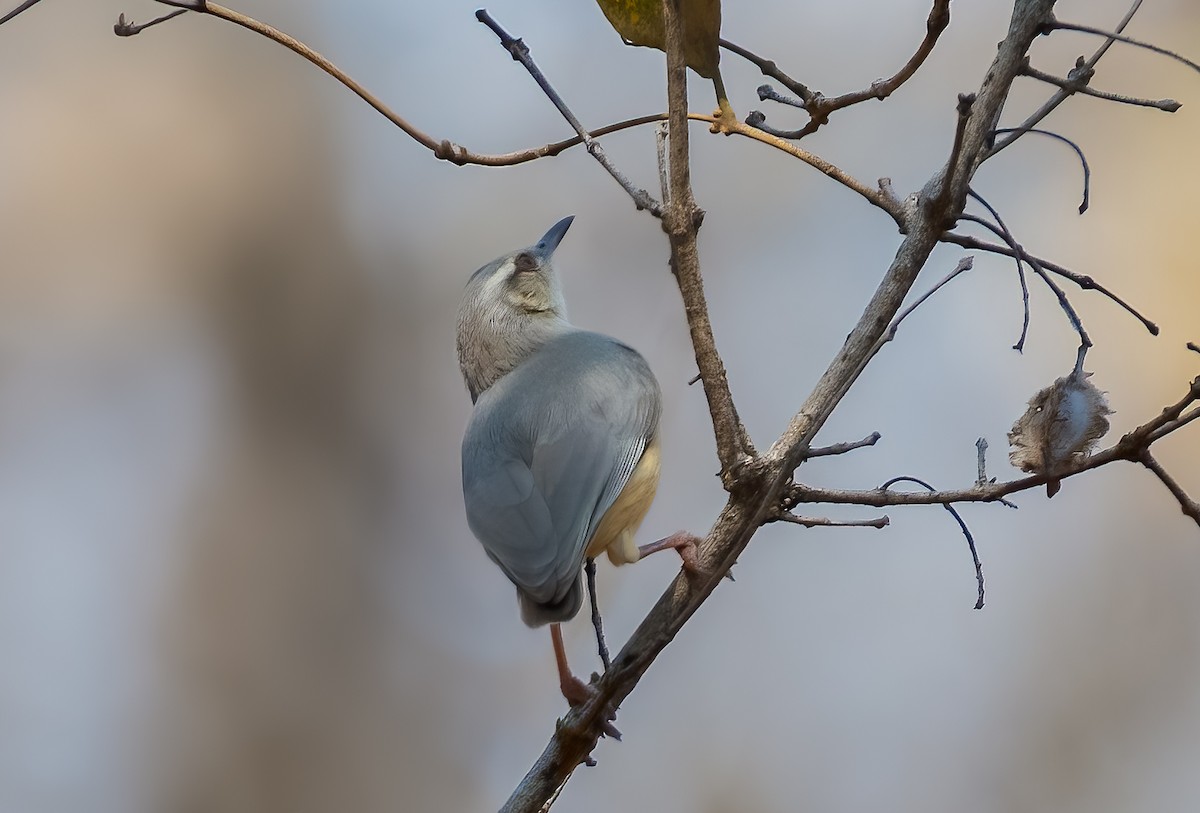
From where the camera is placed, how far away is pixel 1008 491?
1.92 metres

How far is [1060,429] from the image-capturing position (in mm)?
1936

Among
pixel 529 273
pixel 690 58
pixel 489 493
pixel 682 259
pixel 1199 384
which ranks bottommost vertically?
pixel 489 493

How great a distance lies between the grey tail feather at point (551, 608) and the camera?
2430 mm

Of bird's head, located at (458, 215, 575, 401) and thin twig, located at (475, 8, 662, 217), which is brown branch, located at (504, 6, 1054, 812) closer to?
thin twig, located at (475, 8, 662, 217)

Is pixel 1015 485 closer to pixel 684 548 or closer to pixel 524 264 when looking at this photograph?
pixel 684 548

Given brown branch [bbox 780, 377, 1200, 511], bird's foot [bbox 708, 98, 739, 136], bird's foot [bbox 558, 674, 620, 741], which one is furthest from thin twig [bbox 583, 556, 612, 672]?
bird's foot [bbox 708, 98, 739, 136]

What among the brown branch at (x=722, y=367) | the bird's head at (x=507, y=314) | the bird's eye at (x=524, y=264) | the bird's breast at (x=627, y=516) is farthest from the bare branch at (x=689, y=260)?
the bird's eye at (x=524, y=264)

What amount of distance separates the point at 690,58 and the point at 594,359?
3.75 ft

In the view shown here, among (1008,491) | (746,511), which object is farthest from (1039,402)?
(746,511)

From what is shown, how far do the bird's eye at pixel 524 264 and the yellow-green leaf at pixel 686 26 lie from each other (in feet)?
5.04

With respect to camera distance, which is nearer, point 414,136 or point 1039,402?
→ point 1039,402

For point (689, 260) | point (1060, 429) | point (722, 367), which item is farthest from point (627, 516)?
point (1060, 429)

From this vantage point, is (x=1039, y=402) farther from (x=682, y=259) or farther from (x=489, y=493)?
(x=489, y=493)

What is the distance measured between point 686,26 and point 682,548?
1.12m
